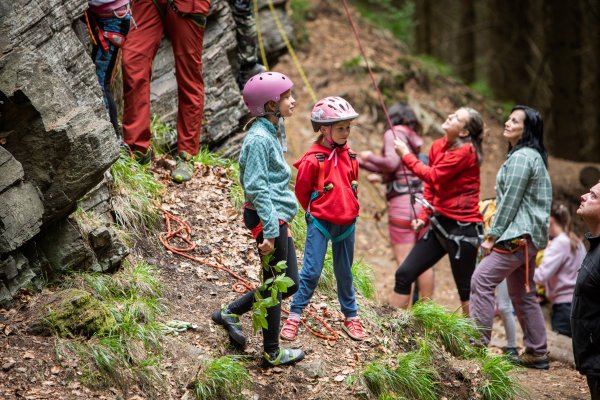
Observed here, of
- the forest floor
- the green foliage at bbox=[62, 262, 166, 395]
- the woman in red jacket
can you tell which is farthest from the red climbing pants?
the woman in red jacket

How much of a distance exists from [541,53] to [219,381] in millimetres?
17353

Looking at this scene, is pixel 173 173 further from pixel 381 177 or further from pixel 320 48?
pixel 320 48

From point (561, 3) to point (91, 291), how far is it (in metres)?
12.6

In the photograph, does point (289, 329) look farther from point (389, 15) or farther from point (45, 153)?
point (389, 15)

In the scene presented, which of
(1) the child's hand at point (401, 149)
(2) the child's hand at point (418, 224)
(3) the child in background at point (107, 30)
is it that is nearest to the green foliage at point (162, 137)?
(3) the child in background at point (107, 30)

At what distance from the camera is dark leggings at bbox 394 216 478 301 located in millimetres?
7105

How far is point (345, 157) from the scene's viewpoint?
5824mm

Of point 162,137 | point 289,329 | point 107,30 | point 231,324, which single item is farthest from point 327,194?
point 162,137

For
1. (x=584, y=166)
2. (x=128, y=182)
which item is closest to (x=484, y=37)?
(x=584, y=166)

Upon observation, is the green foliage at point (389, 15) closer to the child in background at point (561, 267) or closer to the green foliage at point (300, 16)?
the green foliage at point (300, 16)

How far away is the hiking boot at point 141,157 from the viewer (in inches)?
295

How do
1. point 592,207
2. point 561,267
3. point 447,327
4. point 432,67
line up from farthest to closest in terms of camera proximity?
point 432,67 < point 561,267 < point 447,327 < point 592,207

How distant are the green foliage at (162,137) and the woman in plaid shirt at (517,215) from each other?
12.2 ft

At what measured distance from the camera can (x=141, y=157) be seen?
7.53 m
